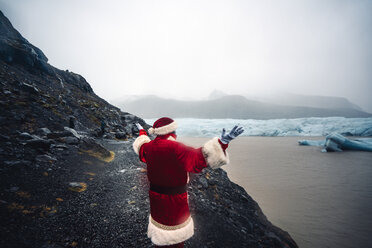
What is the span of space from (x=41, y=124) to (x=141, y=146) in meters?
9.69

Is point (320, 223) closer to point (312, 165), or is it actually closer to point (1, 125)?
point (312, 165)

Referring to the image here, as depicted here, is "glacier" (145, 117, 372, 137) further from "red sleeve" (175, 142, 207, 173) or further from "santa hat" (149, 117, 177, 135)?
"red sleeve" (175, 142, 207, 173)

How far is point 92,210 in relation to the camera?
3.62 m

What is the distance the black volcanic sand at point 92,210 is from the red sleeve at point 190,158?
7.60 ft

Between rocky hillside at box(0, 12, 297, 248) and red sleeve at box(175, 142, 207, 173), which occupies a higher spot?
red sleeve at box(175, 142, 207, 173)

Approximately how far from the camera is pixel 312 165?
14742 mm

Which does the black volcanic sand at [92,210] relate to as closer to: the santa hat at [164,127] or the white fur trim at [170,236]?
the white fur trim at [170,236]

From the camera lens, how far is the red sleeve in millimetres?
1576

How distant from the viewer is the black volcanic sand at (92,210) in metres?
2.82

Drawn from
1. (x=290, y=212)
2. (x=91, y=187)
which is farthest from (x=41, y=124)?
(x=290, y=212)

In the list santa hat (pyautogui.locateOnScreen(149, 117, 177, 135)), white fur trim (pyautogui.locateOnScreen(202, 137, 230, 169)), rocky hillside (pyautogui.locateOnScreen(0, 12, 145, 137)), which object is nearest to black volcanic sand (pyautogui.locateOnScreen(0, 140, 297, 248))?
santa hat (pyautogui.locateOnScreen(149, 117, 177, 135))

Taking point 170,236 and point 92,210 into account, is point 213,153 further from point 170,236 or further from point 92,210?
point 92,210

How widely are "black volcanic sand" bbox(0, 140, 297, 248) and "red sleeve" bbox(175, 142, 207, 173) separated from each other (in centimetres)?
232

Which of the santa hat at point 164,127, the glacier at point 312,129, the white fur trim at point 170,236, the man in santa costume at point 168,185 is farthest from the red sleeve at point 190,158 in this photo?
the glacier at point 312,129
